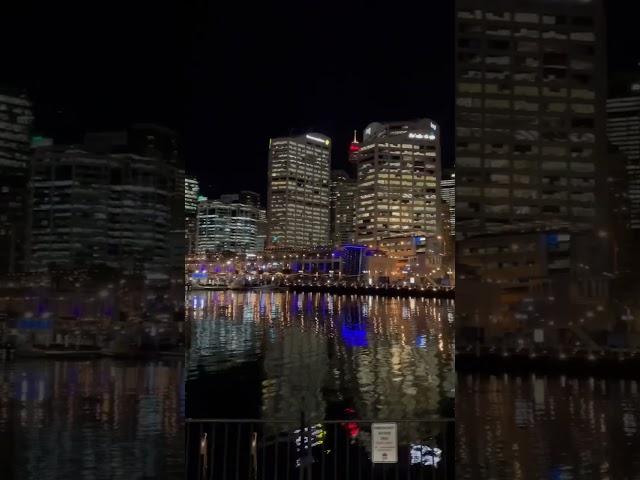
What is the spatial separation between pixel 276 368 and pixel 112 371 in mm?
6339

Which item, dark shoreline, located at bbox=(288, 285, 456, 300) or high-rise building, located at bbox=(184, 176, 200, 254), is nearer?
high-rise building, located at bbox=(184, 176, 200, 254)

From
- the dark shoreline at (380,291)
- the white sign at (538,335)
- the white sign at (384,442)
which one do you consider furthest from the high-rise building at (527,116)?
the dark shoreline at (380,291)

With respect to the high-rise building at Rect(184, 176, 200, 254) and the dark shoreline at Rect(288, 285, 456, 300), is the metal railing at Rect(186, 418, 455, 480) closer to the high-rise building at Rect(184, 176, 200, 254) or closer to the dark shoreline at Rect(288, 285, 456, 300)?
the high-rise building at Rect(184, 176, 200, 254)

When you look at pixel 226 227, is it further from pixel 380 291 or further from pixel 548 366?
pixel 548 366

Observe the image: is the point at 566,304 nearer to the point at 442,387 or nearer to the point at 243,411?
the point at 442,387

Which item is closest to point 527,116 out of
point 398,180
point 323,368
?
point 323,368

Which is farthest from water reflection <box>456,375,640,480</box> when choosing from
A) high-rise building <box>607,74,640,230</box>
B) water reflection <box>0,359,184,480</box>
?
high-rise building <box>607,74,640,230</box>

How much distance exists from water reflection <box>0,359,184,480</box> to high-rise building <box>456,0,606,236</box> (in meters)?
8.90

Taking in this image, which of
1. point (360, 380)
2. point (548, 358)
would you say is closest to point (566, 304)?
point (548, 358)

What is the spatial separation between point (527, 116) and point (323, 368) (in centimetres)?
694

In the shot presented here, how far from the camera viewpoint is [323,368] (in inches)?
511

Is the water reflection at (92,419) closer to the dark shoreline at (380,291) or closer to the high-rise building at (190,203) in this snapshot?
the high-rise building at (190,203)

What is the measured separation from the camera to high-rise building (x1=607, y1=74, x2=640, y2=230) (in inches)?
401

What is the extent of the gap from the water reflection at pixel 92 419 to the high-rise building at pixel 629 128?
841 cm
